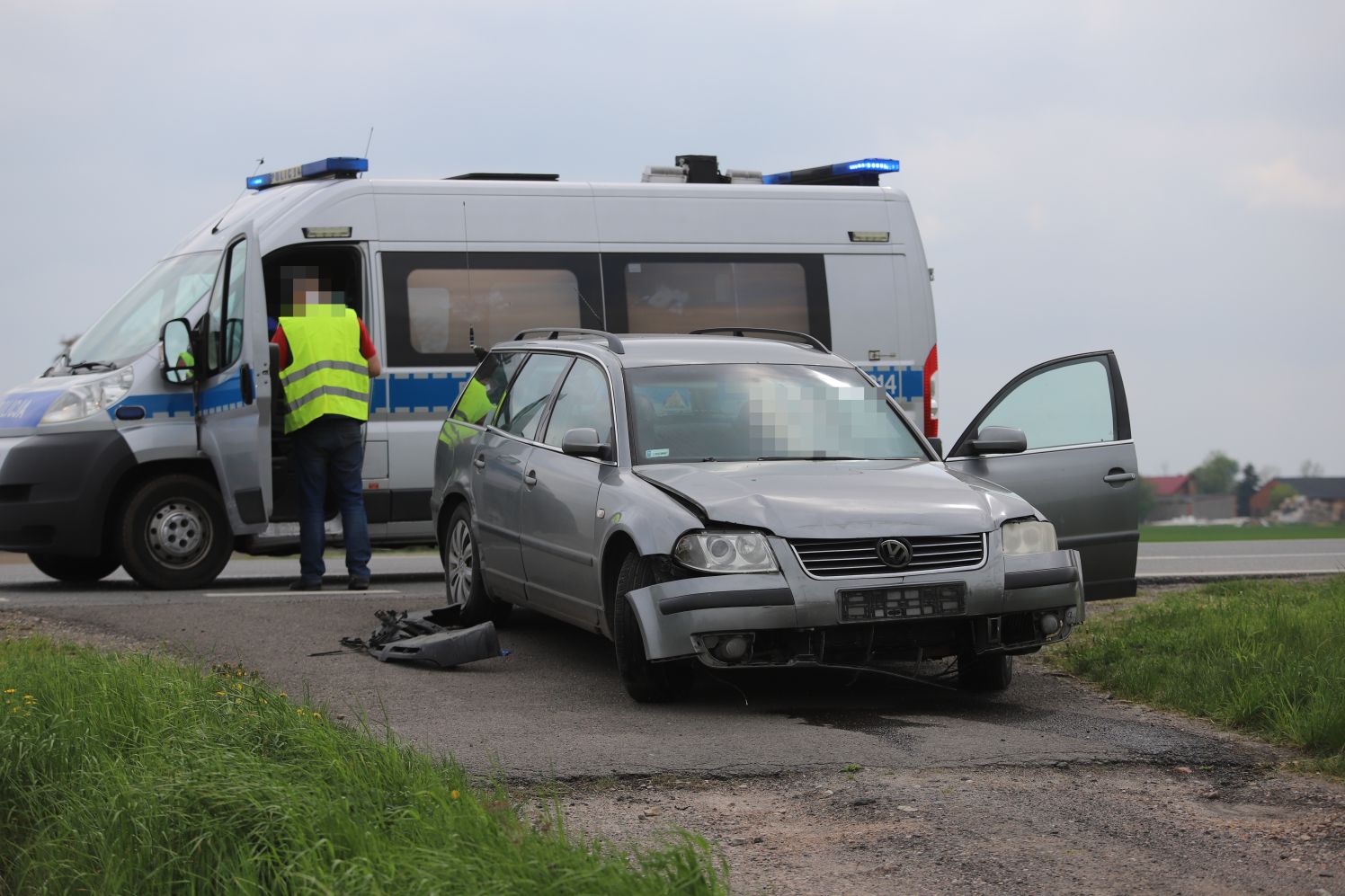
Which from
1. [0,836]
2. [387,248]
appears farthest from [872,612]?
[387,248]

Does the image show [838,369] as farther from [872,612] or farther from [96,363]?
[96,363]

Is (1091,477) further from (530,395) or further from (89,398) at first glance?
(89,398)

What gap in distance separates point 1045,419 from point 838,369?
1184mm

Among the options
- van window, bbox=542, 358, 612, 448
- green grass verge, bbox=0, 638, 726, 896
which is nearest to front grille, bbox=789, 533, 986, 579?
van window, bbox=542, 358, 612, 448

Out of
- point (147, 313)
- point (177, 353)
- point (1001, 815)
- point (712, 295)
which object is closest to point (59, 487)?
point (177, 353)

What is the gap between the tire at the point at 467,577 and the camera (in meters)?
9.56

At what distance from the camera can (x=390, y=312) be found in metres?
12.8

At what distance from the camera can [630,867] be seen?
4.11 metres

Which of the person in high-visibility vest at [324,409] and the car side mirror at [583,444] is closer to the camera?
the car side mirror at [583,444]

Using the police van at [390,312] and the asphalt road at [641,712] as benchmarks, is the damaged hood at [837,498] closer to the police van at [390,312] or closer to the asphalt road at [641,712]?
the asphalt road at [641,712]

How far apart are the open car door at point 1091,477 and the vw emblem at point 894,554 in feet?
5.84

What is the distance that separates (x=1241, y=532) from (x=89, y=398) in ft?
55.4

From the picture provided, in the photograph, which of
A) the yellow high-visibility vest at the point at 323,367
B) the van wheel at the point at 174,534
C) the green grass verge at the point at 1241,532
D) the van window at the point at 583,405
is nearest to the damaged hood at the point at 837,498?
the van window at the point at 583,405

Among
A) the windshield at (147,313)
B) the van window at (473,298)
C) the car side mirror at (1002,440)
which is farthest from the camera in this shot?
the van window at (473,298)
